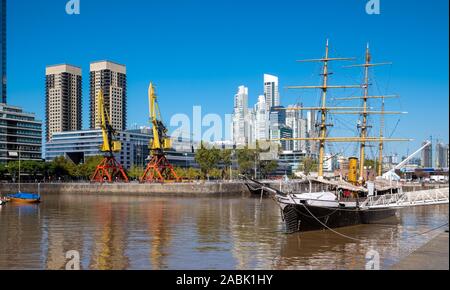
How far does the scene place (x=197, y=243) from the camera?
112 feet

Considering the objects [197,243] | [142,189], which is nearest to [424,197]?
[197,243]

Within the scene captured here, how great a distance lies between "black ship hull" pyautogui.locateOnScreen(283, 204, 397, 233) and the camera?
123 ft

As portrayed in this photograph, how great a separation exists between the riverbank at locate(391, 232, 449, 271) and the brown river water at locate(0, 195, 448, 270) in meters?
2.51

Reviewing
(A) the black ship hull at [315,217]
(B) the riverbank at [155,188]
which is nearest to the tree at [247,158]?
(B) the riverbank at [155,188]

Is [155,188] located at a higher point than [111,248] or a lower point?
lower

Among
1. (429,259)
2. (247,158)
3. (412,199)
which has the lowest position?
(429,259)

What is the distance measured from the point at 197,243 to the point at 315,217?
9.59 meters

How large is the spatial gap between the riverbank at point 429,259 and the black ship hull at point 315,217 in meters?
11.6

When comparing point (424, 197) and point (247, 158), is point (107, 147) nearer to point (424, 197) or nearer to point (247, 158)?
point (247, 158)

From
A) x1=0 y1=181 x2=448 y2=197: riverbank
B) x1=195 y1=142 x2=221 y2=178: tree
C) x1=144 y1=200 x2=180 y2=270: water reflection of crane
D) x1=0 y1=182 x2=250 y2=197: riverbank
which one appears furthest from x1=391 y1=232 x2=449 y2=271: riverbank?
x1=195 y1=142 x2=221 y2=178: tree

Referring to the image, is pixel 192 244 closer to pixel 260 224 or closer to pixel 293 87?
pixel 260 224

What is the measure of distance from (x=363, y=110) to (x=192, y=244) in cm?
4033

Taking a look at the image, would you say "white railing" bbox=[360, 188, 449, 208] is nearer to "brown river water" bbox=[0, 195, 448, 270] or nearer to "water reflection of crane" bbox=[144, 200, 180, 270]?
"brown river water" bbox=[0, 195, 448, 270]
